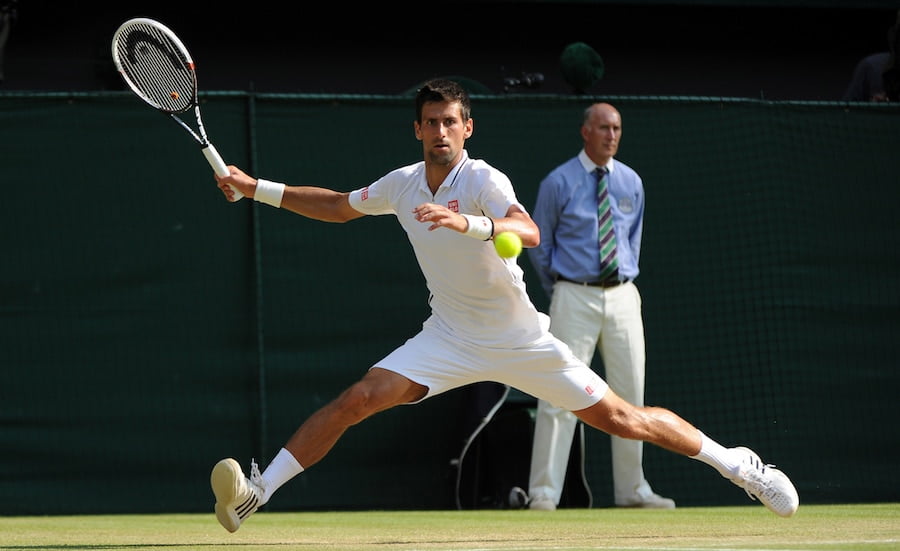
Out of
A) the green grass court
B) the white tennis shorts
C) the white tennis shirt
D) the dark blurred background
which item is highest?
the dark blurred background

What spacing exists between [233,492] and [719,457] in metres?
2.16

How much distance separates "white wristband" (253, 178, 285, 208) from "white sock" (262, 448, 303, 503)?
3.75ft

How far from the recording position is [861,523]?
7285 mm

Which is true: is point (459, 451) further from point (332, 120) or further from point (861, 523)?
point (861, 523)

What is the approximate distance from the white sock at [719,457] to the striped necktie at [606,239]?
2268 mm

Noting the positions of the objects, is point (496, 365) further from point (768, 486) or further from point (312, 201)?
point (768, 486)

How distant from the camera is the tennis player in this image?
20.5 ft

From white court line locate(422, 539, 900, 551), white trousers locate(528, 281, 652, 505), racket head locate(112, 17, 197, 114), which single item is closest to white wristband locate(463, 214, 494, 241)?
white court line locate(422, 539, 900, 551)

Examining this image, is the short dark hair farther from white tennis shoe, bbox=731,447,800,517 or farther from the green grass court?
white tennis shoe, bbox=731,447,800,517

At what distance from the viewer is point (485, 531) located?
7031 mm

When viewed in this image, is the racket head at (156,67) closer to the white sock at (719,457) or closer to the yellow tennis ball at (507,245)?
the yellow tennis ball at (507,245)

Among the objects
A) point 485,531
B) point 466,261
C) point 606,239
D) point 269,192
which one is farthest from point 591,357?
point 269,192

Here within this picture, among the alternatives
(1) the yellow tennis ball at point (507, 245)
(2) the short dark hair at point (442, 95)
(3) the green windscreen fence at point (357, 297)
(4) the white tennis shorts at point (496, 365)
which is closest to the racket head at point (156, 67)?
(2) the short dark hair at point (442, 95)

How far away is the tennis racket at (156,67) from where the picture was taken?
6809mm
